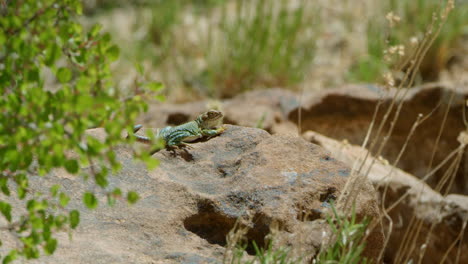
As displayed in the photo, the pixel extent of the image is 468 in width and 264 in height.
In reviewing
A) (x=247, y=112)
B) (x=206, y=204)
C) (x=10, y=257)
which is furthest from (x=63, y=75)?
(x=247, y=112)

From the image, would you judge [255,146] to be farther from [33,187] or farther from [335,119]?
[335,119]

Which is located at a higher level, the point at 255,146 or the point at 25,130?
the point at 25,130

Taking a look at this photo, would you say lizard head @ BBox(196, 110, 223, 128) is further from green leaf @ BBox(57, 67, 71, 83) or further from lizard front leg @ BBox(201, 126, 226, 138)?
green leaf @ BBox(57, 67, 71, 83)

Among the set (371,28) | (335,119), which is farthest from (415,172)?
(371,28)

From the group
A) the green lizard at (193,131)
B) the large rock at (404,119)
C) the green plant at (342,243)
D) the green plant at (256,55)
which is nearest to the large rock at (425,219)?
the green lizard at (193,131)

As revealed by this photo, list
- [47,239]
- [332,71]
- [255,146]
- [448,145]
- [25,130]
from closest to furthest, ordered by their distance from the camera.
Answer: [25,130] < [47,239] < [255,146] < [448,145] < [332,71]

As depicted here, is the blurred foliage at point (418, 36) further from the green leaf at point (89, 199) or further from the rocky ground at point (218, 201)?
the green leaf at point (89, 199)

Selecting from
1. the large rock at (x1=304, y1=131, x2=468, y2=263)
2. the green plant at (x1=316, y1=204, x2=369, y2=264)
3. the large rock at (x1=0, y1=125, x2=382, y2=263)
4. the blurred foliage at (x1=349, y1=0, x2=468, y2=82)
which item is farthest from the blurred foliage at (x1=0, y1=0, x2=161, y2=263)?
the blurred foliage at (x1=349, y1=0, x2=468, y2=82)
